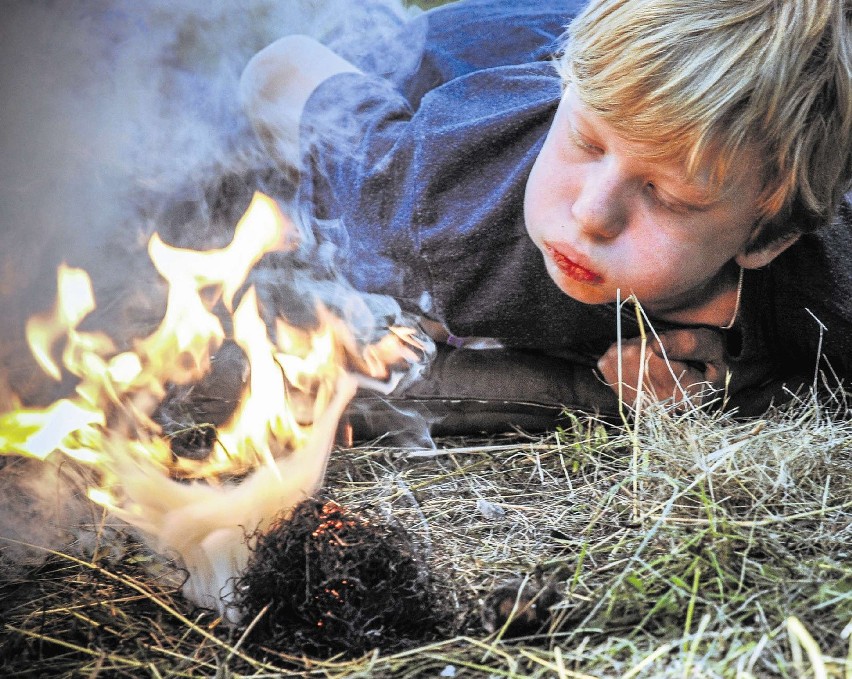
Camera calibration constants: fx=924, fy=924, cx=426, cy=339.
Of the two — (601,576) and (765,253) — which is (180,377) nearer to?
(601,576)

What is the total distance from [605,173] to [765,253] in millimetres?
437

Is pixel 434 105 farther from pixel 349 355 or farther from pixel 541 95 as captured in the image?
pixel 349 355

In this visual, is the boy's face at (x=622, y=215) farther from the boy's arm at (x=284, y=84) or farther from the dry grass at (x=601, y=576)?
the boy's arm at (x=284, y=84)

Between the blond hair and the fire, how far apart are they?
2.12 ft

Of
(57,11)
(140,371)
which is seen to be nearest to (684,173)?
(140,371)

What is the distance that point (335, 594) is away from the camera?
1.16 metres

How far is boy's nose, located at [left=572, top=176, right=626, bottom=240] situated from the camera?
1479 millimetres

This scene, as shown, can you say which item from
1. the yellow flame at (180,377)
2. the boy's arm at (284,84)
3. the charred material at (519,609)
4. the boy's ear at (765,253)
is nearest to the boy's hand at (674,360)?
the boy's ear at (765,253)

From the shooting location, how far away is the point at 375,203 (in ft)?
6.91

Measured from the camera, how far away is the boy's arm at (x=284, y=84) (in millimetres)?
2303

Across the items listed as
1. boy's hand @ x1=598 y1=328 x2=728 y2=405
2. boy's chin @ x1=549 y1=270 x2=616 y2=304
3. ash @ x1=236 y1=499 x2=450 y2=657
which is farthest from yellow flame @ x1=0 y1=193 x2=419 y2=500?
boy's hand @ x1=598 y1=328 x2=728 y2=405

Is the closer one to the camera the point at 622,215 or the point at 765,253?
the point at 622,215

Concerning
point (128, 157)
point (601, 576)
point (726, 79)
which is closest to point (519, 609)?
point (601, 576)

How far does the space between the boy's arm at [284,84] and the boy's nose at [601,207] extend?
99cm
